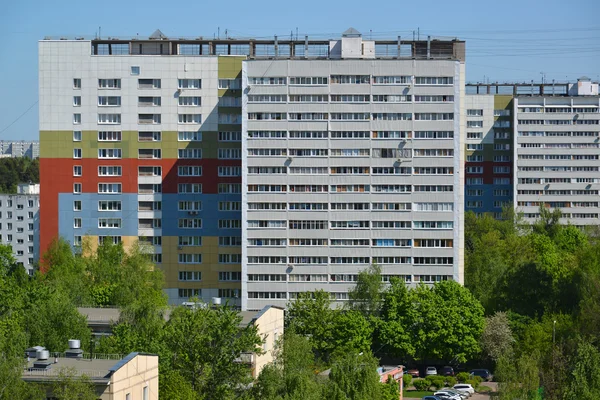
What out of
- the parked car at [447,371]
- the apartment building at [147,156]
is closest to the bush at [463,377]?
the parked car at [447,371]

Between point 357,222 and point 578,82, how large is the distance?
63187 mm

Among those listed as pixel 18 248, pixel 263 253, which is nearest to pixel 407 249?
pixel 263 253

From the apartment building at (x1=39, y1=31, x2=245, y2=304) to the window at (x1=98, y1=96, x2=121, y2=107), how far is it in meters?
0.09

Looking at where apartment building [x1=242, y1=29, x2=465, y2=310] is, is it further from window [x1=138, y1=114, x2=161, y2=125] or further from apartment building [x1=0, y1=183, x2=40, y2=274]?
apartment building [x1=0, y1=183, x2=40, y2=274]

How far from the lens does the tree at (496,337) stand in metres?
79.2

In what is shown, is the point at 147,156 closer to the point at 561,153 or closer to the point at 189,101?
the point at 189,101

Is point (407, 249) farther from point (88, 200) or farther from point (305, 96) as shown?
point (88, 200)

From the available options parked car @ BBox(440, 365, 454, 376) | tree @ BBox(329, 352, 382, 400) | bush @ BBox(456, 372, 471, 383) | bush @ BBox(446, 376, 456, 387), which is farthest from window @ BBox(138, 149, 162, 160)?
tree @ BBox(329, 352, 382, 400)

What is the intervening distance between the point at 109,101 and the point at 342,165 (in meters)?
22.8

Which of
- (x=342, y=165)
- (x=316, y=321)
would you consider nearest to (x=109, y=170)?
(x=342, y=165)

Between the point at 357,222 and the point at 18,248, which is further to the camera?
the point at 18,248

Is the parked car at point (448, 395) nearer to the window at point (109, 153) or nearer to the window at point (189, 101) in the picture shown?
the window at point (189, 101)

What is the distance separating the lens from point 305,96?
9181cm

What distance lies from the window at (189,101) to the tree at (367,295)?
23.8m
